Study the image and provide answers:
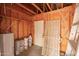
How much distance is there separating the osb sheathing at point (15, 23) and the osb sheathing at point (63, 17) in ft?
0.26

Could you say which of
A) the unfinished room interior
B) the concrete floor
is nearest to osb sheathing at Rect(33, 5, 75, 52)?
the unfinished room interior

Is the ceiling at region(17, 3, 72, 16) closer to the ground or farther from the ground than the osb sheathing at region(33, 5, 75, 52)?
farther from the ground

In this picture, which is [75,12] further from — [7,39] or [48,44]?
[7,39]

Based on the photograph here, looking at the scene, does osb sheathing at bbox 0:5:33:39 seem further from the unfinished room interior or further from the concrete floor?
the concrete floor

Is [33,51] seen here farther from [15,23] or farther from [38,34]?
[15,23]

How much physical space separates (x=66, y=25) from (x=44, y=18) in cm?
17

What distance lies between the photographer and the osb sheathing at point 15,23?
3.59ft

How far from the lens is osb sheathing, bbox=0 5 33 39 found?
1.10 m

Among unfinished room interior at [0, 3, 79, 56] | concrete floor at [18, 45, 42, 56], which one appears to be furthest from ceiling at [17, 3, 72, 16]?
concrete floor at [18, 45, 42, 56]

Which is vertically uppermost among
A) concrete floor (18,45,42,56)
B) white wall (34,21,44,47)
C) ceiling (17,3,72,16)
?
ceiling (17,3,72,16)

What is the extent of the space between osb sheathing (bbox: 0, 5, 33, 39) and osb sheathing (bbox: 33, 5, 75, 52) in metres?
0.08

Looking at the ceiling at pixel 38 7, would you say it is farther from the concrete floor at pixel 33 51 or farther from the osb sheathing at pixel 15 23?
the concrete floor at pixel 33 51

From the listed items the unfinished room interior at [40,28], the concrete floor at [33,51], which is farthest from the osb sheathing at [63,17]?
the concrete floor at [33,51]

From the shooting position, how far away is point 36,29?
1121 mm
